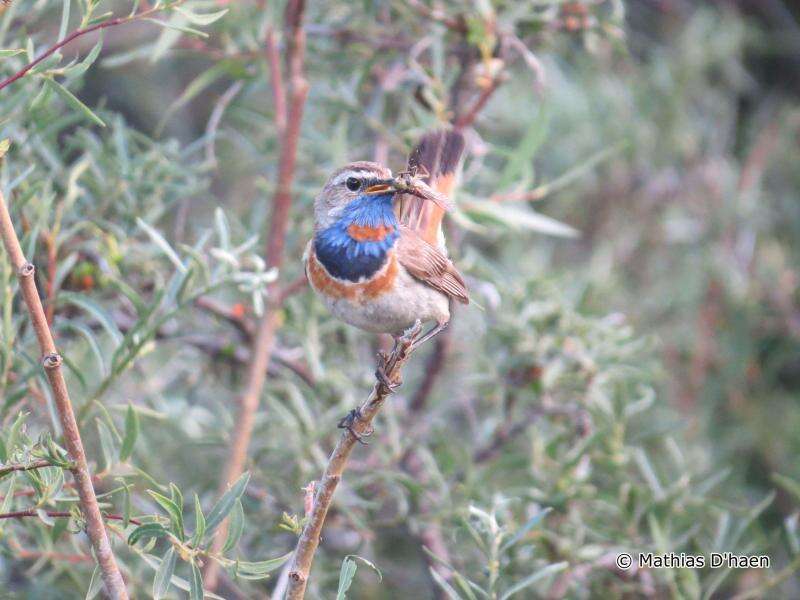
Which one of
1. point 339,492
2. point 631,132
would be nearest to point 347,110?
point 339,492

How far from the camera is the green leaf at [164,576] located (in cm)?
184

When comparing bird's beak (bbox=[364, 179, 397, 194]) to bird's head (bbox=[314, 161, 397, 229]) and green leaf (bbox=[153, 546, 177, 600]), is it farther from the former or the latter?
green leaf (bbox=[153, 546, 177, 600])

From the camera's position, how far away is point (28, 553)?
2432mm

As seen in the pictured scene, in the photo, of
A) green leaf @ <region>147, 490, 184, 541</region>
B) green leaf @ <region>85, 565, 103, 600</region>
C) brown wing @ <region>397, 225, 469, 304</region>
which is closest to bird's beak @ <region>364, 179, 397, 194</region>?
brown wing @ <region>397, 225, 469, 304</region>

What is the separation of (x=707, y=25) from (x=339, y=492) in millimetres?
3320

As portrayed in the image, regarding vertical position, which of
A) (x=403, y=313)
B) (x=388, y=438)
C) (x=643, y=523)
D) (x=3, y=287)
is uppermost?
(x=3, y=287)

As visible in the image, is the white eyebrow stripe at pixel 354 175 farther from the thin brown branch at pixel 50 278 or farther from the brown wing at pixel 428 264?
the thin brown branch at pixel 50 278

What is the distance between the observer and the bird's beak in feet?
8.55

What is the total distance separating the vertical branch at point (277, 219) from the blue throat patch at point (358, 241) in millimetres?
328

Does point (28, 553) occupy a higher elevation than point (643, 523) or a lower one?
higher

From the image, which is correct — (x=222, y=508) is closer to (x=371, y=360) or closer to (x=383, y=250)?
(x=383, y=250)

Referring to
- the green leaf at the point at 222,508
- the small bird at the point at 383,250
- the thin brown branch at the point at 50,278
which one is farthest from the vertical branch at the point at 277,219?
the green leaf at the point at 222,508

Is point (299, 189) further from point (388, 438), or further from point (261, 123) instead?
point (388, 438)

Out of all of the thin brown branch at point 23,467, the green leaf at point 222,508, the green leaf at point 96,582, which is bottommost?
the green leaf at point 96,582
